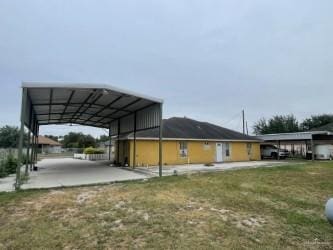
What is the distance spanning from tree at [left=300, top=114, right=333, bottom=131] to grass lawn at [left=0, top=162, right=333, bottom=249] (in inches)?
1733

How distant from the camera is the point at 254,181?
34.0 ft

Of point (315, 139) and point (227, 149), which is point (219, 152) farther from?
point (315, 139)

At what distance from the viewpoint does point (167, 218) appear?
18.6 feet

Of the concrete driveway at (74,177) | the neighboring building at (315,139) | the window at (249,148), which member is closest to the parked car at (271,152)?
the neighboring building at (315,139)

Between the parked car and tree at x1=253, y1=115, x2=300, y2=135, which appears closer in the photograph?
the parked car

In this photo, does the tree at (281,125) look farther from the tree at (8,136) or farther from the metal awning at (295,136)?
the tree at (8,136)

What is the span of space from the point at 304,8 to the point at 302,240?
380 inches

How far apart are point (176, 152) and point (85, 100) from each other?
9105 millimetres

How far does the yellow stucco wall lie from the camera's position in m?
18.6

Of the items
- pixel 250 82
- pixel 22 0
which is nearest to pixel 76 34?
pixel 22 0

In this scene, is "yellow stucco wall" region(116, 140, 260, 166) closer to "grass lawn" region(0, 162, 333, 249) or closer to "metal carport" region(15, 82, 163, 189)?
"metal carport" region(15, 82, 163, 189)

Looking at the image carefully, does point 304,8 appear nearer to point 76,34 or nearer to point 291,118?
point 76,34

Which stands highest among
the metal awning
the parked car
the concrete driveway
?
the metal awning

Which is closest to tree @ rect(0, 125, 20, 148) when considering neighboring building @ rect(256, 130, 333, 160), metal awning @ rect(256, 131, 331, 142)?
metal awning @ rect(256, 131, 331, 142)
